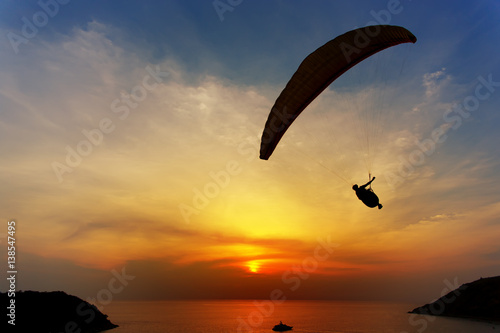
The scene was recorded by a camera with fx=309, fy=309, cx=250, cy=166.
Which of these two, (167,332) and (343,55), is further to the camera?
(167,332)

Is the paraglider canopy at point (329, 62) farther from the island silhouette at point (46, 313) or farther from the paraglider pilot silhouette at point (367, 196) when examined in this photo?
the island silhouette at point (46, 313)

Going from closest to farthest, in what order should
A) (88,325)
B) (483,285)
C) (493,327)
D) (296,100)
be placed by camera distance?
(296,100) < (88,325) < (493,327) < (483,285)

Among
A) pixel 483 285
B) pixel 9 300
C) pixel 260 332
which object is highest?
pixel 9 300

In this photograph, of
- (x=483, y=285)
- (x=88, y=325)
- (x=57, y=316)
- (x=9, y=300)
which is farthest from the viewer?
(x=483, y=285)

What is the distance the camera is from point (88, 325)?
57844 millimetres

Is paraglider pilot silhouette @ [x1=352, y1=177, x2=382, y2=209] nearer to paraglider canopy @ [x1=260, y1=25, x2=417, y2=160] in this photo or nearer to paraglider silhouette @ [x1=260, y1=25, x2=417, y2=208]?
paraglider silhouette @ [x1=260, y1=25, x2=417, y2=208]

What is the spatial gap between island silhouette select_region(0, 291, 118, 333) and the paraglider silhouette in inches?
1932

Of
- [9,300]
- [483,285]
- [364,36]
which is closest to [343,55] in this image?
[364,36]

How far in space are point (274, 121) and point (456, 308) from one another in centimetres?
10315

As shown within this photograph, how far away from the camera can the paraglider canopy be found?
605 inches

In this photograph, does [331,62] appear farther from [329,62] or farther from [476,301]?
[476,301]

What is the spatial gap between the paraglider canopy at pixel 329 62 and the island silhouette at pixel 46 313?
48908 mm

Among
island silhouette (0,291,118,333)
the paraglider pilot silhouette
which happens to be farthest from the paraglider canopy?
island silhouette (0,291,118,333)

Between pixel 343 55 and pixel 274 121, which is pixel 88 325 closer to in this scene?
pixel 274 121
